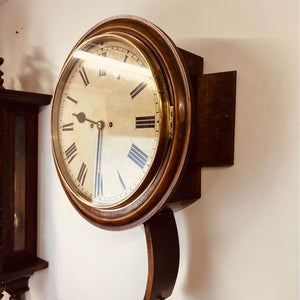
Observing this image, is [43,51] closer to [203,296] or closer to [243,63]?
[243,63]

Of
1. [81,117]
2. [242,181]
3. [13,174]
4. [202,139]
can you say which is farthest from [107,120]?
[13,174]

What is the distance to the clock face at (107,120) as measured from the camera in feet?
2.07

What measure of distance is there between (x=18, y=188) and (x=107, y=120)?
0.59 m

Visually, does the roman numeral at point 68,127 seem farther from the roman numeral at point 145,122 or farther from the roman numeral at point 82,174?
the roman numeral at point 145,122

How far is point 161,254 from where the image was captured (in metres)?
0.68

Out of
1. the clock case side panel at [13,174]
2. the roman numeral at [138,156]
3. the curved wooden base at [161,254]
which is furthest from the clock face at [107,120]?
the clock case side panel at [13,174]

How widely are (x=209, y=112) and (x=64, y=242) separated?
2.26 ft

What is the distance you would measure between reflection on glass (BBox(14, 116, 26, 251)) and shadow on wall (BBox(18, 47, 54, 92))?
148 mm

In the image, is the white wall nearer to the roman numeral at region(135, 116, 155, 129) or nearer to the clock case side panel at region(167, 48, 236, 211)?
the clock case side panel at region(167, 48, 236, 211)

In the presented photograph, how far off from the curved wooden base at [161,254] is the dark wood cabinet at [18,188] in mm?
595

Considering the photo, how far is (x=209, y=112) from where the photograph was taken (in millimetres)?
654

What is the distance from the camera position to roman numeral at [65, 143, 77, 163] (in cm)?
79

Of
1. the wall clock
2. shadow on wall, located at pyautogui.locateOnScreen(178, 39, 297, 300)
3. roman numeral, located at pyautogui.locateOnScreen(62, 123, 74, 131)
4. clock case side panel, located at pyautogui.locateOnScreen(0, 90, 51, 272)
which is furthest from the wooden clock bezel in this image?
clock case side panel, located at pyautogui.locateOnScreen(0, 90, 51, 272)

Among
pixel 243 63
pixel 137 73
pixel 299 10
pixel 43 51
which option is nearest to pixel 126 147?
pixel 137 73
